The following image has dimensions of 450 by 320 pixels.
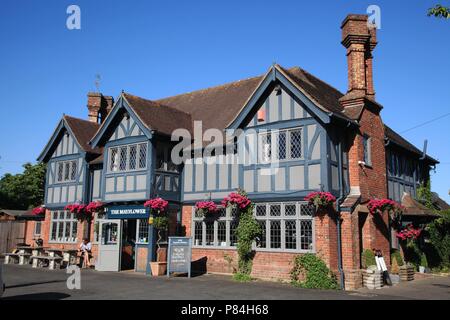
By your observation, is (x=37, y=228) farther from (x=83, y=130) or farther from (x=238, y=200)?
(x=238, y=200)

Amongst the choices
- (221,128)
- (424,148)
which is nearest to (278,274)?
(221,128)

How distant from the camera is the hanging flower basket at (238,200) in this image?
16.1m

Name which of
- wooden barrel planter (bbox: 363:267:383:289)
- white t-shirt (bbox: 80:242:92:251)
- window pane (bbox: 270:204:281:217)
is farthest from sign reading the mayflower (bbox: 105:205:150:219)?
wooden barrel planter (bbox: 363:267:383:289)

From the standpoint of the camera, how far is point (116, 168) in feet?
65.4

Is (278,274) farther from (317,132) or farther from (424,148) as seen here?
(424,148)

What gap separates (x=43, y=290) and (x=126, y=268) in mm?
7222

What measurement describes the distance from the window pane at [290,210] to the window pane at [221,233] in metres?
3.14

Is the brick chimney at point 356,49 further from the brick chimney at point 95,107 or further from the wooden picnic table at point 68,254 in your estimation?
the brick chimney at point 95,107

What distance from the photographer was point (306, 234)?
14961 millimetres

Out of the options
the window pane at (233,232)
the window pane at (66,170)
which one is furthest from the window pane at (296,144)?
the window pane at (66,170)

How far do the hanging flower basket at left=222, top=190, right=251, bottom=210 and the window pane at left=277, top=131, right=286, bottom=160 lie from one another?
2055 millimetres

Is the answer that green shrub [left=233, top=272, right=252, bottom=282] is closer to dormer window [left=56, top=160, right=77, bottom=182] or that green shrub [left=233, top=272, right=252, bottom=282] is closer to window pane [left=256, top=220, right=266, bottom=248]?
window pane [left=256, top=220, right=266, bottom=248]

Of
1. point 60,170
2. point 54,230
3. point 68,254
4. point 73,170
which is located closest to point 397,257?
point 68,254

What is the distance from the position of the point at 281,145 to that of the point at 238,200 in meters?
2.65
